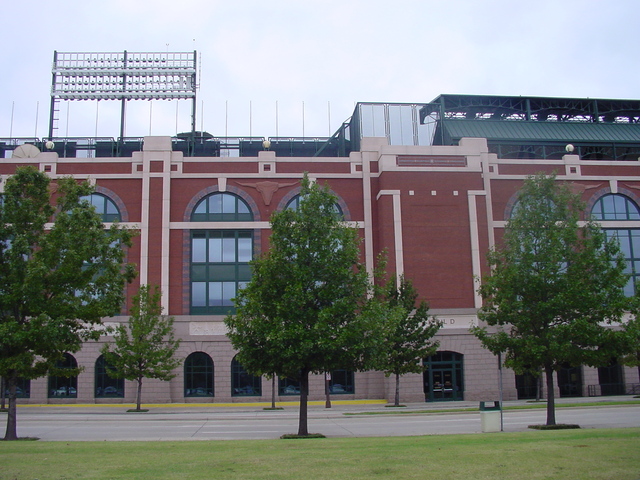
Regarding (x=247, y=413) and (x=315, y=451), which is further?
(x=247, y=413)

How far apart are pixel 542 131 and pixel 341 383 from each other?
2655 centimetres

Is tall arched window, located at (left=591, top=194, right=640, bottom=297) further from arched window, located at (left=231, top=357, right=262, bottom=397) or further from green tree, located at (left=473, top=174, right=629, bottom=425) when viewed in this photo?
arched window, located at (left=231, top=357, right=262, bottom=397)

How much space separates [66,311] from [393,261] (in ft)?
87.0

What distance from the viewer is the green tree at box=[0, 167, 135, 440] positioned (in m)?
21.2

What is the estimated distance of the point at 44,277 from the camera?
21531 mm

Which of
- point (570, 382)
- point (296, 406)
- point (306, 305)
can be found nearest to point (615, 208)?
point (570, 382)

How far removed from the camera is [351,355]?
2283 centimetres

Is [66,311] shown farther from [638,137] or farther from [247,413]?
[638,137]

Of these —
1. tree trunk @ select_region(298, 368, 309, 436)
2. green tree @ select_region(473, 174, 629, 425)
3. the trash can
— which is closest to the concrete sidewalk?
tree trunk @ select_region(298, 368, 309, 436)

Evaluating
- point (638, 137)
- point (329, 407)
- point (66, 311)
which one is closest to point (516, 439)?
point (66, 311)

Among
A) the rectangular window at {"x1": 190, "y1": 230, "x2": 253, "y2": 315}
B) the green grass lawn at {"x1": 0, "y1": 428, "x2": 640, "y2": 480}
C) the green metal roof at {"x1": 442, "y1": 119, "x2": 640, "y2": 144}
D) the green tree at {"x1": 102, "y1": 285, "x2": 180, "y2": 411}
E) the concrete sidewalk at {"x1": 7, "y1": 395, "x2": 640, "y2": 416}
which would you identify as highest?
the green metal roof at {"x1": 442, "y1": 119, "x2": 640, "y2": 144}

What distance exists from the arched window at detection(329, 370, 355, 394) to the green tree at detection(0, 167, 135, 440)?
24176 millimetres

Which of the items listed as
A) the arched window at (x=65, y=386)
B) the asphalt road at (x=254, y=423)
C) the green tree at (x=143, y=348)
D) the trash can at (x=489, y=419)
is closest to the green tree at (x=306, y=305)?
the asphalt road at (x=254, y=423)

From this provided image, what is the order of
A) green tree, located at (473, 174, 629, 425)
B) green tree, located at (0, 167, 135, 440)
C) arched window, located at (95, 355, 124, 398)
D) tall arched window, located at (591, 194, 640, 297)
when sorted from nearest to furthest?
1. green tree, located at (0, 167, 135, 440)
2. green tree, located at (473, 174, 629, 425)
3. arched window, located at (95, 355, 124, 398)
4. tall arched window, located at (591, 194, 640, 297)
